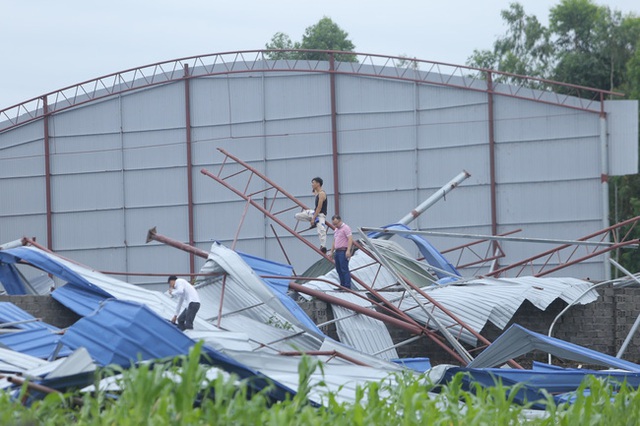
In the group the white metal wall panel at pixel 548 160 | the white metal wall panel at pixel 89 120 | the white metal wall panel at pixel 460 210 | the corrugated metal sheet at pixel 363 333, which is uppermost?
the white metal wall panel at pixel 89 120

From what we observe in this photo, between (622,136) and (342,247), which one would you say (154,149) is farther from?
(342,247)

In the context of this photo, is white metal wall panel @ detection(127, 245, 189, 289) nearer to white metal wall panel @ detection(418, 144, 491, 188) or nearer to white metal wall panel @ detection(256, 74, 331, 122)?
white metal wall panel @ detection(256, 74, 331, 122)

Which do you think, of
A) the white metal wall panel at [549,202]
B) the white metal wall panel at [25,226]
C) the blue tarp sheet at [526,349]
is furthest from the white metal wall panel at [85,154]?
the blue tarp sheet at [526,349]

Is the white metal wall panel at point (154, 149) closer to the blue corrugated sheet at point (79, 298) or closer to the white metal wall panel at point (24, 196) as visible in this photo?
the white metal wall panel at point (24, 196)

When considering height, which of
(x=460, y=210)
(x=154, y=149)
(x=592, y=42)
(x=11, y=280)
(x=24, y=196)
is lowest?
(x=11, y=280)

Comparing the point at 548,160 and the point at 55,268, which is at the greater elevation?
the point at 548,160

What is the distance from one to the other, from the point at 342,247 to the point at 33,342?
586 cm

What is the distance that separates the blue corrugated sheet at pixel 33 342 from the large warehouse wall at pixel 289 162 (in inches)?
651

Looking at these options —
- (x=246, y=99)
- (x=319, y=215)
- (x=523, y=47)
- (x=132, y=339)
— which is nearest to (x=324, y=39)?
(x=523, y=47)

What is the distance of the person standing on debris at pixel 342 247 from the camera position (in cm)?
1557

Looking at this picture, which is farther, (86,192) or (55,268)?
(86,192)

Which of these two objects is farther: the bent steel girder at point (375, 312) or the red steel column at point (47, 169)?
the red steel column at point (47, 169)

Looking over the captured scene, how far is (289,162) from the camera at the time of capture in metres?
28.9

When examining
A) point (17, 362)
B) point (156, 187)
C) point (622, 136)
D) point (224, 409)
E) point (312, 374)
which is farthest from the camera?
point (156, 187)
